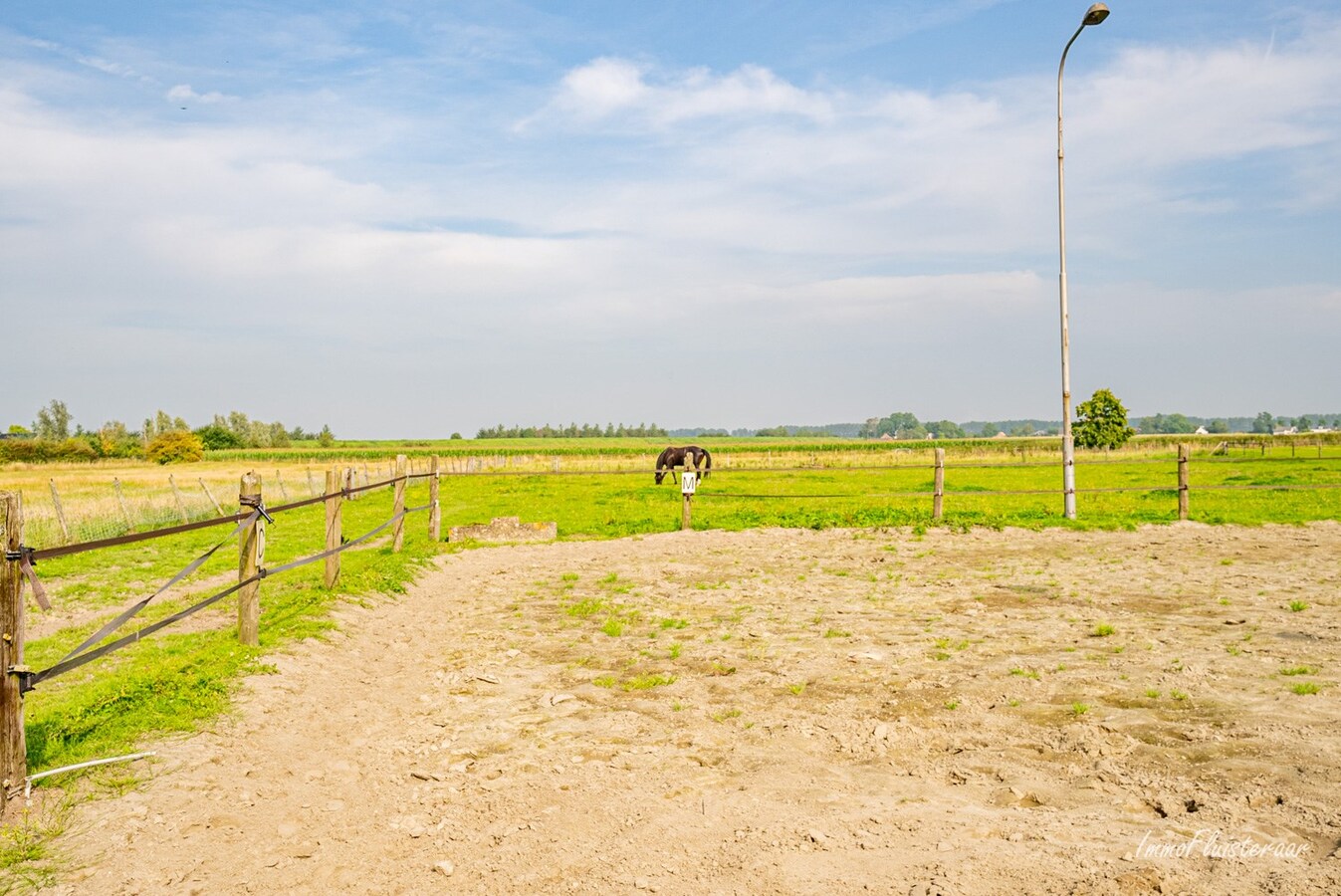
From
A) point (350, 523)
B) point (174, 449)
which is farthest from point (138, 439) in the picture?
point (350, 523)

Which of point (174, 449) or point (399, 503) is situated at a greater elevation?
point (174, 449)

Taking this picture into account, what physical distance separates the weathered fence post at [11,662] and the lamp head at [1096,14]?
16998 mm

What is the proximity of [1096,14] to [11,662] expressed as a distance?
17.5 meters

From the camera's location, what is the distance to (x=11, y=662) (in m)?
4.33

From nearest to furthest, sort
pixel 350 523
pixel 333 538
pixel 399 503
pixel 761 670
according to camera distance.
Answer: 1. pixel 761 670
2. pixel 333 538
3. pixel 399 503
4. pixel 350 523

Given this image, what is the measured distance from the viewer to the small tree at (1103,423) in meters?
69.5

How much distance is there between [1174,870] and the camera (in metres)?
3.40

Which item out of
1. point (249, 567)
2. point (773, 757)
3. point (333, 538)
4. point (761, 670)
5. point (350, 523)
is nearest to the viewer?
point (773, 757)

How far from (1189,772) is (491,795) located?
3.75 m

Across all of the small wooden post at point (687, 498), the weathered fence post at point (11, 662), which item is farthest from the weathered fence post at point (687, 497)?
the weathered fence post at point (11, 662)

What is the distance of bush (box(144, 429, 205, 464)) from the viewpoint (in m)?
75.1

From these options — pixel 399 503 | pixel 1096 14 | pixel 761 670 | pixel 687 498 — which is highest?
pixel 1096 14

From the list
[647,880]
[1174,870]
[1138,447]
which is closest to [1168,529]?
[1174,870]

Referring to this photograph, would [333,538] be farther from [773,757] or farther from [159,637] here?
[773,757]
